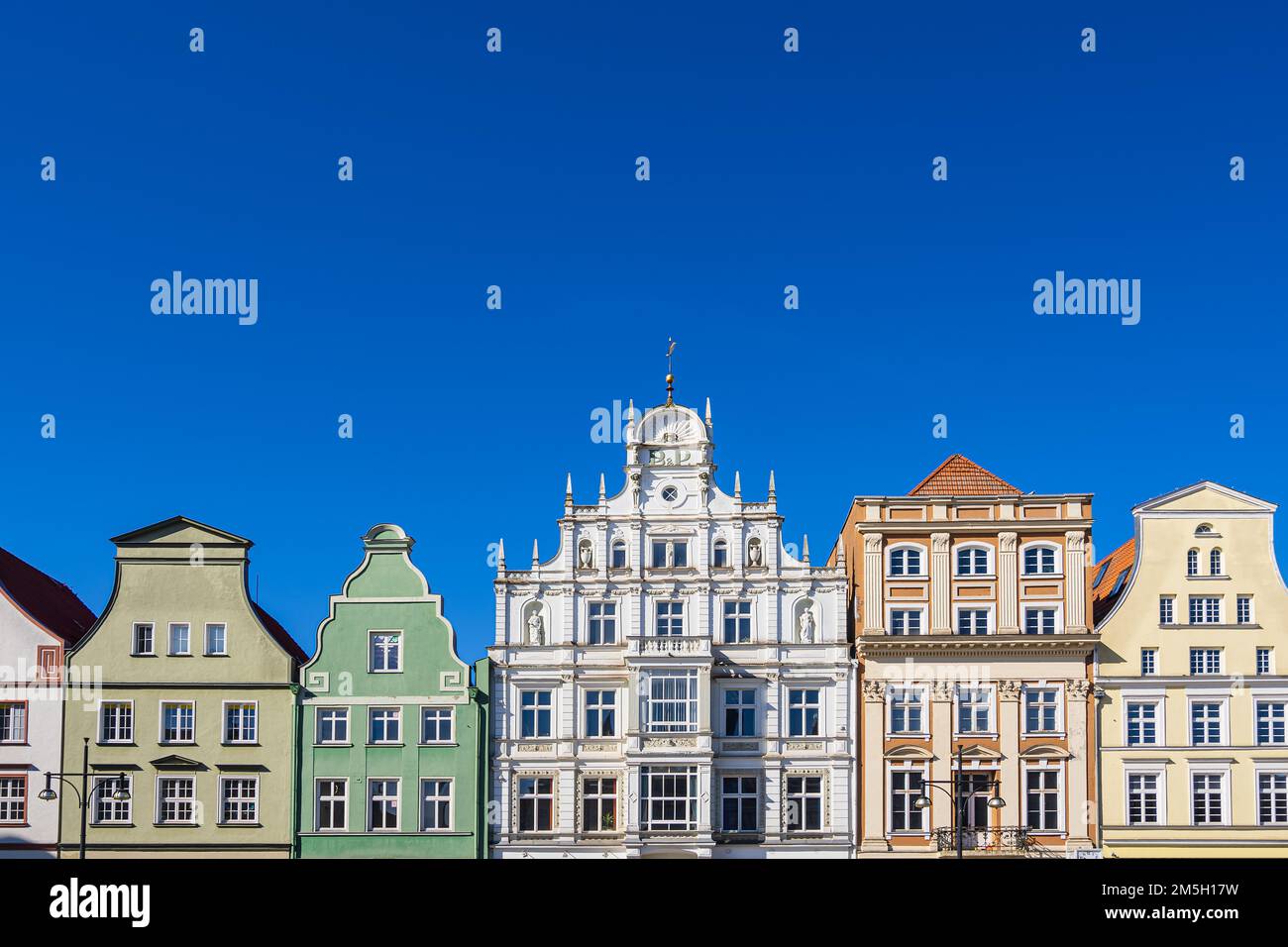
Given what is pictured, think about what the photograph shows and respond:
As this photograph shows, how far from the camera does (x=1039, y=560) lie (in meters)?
55.5

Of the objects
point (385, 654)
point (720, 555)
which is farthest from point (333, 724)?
point (720, 555)

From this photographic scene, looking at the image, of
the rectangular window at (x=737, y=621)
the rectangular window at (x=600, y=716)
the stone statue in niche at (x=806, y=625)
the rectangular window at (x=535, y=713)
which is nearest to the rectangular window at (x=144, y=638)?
the rectangular window at (x=535, y=713)

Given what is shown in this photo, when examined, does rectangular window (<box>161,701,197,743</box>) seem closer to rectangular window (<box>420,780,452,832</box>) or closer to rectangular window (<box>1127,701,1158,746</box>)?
rectangular window (<box>420,780,452,832</box>)

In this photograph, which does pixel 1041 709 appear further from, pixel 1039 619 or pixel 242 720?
pixel 242 720

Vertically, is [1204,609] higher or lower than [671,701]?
higher

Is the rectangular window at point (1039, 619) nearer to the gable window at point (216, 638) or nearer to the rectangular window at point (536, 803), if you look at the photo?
the rectangular window at point (536, 803)

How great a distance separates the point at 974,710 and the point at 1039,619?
13.7 feet

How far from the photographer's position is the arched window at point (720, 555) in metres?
55.8

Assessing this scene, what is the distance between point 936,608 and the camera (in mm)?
55312
